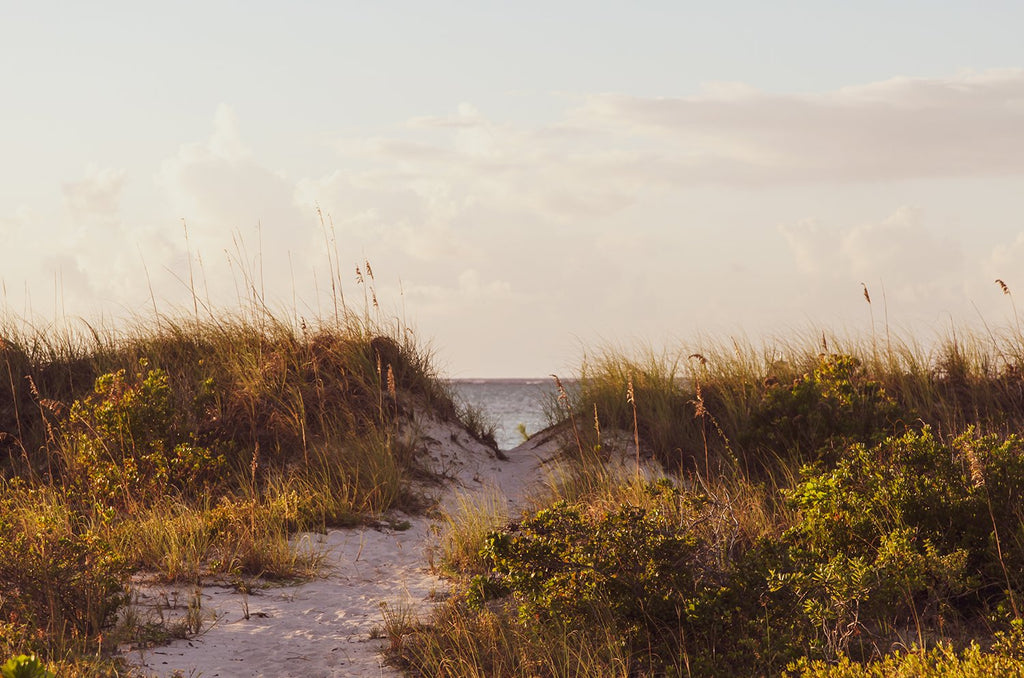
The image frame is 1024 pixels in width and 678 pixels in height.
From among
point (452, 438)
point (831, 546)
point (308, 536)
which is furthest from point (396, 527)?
point (831, 546)

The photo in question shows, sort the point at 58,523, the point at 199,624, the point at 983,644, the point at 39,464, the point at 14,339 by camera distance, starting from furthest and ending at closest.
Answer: the point at 14,339, the point at 39,464, the point at 58,523, the point at 199,624, the point at 983,644

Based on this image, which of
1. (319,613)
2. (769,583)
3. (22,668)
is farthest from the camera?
(319,613)

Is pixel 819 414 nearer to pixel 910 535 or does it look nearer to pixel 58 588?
pixel 910 535

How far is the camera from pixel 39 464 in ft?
34.9

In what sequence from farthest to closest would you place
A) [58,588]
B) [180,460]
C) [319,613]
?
1. [180,460]
2. [319,613]
3. [58,588]

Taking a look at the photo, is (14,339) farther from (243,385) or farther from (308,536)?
(308,536)

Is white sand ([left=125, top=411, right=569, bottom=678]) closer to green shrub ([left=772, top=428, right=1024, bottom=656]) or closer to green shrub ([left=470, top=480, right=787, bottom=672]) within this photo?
green shrub ([left=470, top=480, right=787, bottom=672])

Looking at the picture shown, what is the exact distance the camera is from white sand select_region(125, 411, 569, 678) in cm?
566

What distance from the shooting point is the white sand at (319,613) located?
5.66 metres

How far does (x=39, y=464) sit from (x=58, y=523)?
3.62 meters

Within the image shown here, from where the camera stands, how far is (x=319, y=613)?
21.8ft

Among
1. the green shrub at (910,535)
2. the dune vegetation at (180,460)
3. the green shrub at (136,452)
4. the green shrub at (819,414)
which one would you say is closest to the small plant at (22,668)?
the dune vegetation at (180,460)

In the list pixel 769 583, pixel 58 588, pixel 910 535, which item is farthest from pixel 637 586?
pixel 58 588

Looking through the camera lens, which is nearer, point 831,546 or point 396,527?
point 831,546
